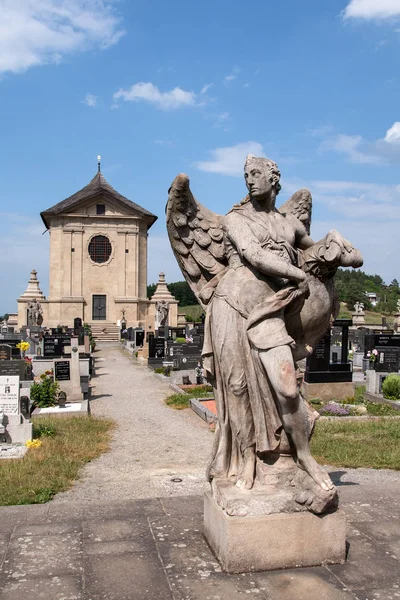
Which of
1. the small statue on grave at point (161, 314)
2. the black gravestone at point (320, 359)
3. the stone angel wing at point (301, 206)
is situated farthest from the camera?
the small statue on grave at point (161, 314)

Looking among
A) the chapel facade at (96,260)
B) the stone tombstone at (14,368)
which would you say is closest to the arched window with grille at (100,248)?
the chapel facade at (96,260)

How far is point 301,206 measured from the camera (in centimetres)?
435

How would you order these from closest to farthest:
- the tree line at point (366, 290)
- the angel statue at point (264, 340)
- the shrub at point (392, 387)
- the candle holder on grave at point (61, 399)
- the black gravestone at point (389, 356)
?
the angel statue at point (264, 340) < the candle holder on grave at point (61, 399) < the shrub at point (392, 387) < the black gravestone at point (389, 356) < the tree line at point (366, 290)

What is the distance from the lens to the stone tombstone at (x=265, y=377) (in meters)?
3.59

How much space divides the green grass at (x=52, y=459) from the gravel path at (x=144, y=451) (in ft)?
0.65

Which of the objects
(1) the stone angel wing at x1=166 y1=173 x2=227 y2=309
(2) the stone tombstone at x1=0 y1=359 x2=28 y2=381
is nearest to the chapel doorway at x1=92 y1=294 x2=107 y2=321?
(2) the stone tombstone at x1=0 y1=359 x2=28 y2=381

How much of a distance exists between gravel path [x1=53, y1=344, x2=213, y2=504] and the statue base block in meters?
3.10

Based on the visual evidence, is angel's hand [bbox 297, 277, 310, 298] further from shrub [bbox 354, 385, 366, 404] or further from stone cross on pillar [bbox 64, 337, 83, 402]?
stone cross on pillar [bbox 64, 337, 83, 402]

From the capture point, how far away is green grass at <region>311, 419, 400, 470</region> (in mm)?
8234

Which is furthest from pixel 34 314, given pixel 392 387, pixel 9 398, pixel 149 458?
pixel 149 458

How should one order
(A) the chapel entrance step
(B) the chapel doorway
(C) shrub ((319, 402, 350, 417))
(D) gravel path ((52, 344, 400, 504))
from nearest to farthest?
(D) gravel path ((52, 344, 400, 504)), (C) shrub ((319, 402, 350, 417)), (A) the chapel entrance step, (B) the chapel doorway

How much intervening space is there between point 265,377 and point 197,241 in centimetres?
125

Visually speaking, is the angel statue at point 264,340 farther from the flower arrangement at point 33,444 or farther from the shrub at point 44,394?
the shrub at point 44,394

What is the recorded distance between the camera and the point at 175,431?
10914mm
